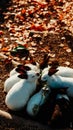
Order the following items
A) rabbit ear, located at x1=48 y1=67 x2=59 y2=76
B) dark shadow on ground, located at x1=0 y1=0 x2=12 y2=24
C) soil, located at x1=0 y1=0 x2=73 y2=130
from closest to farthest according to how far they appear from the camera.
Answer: rabbit ear, located at x1=48 y1=67 x2=59 y2=76
soil, located at x1=0 y1=0 x2=73 y2=130
dark shadow on ground, located at x1=0 y1=0 x2=12 y2=24

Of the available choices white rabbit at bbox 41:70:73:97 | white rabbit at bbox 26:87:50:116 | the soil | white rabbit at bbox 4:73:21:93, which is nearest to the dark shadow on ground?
the soil

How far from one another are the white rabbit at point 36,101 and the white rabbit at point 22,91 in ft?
0.34

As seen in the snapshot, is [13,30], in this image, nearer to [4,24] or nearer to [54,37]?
[4,24]

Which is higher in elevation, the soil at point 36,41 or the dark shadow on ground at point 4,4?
the dark shadow on ground at point 4,4

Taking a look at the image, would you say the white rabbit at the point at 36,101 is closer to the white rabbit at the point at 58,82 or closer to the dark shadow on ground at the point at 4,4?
the white rabbit at the point at 58,82

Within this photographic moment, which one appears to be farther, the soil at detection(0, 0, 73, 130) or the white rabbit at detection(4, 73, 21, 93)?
the soil at detection(0, 0, 73, 130)

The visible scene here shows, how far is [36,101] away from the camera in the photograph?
620 centimetres

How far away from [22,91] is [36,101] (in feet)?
0.91

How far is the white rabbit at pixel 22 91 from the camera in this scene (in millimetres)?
6250

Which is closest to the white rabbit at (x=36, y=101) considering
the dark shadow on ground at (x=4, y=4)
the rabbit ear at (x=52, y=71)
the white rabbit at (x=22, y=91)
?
the white rabbit at (x=22, y=91)

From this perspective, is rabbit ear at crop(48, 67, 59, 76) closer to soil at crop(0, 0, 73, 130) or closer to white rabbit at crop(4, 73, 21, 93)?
white rabbit at crop(4, 73, 21, 93)

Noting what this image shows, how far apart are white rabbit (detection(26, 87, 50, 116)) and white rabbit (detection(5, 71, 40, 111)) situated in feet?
0.34

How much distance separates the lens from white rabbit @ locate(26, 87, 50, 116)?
20.2 ft

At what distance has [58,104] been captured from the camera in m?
6.11
